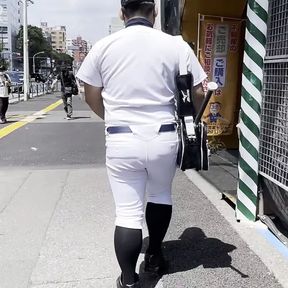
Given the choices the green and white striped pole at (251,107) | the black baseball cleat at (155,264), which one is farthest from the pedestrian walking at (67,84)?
the black baseball cleat at (155,264)

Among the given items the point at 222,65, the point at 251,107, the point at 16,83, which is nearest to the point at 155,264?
the point at 251,107

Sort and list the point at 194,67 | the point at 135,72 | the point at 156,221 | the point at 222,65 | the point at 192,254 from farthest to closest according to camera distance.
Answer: the point at 222,65, the point at 192,254, the point at 156,221, the point at 194,67, the point at 135,72

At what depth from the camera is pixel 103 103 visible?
3000 millimetres

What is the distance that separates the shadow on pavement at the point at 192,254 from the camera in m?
3.46

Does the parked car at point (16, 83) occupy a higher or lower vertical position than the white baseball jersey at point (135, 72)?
lower

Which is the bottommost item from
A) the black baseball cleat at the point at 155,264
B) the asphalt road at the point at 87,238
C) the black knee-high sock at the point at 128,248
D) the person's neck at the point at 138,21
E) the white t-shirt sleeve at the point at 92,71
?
the asphalt road at the point at 87,238

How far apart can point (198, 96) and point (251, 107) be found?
1443 mm

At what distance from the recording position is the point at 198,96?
3.05 meters

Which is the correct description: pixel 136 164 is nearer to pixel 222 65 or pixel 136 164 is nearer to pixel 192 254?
pixel 192 254

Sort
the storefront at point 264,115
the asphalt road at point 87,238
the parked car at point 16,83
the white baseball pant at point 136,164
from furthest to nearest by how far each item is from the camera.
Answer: the parked car at point 16,83 → the storefront at point 264,115 → the asphalt road at point 87,238 → the white baseball pant at point 136,164

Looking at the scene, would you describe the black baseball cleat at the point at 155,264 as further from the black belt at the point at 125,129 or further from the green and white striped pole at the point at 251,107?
the green and white striped pole at the point at 251,107

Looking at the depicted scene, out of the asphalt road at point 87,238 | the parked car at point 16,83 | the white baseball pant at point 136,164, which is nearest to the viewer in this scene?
the white baseball pant at point 136,164

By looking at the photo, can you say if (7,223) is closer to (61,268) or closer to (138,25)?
(61,268)

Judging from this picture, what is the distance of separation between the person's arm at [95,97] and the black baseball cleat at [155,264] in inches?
43.5
